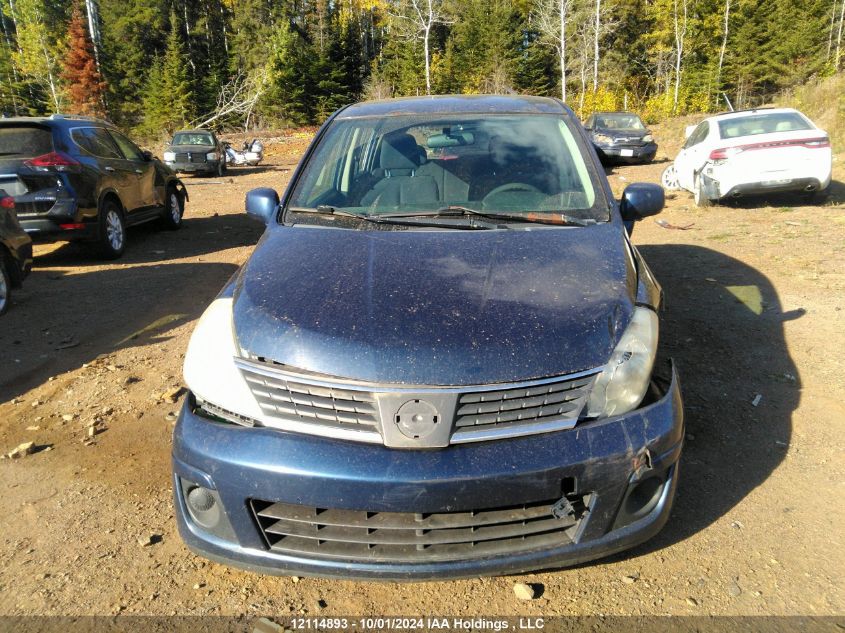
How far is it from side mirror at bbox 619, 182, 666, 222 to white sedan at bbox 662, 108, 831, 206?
25.7 ft

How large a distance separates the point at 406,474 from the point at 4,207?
6.26 metres

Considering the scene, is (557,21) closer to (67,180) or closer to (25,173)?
(67,180)

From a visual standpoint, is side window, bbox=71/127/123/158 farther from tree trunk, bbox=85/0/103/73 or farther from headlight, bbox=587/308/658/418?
tree trunk, bbox=85/0/103/73

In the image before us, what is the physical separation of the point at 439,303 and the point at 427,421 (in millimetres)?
495

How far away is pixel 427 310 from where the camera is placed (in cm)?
239

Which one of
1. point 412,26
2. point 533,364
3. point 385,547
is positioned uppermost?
point 412,26

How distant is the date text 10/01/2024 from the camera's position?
7.49 ft

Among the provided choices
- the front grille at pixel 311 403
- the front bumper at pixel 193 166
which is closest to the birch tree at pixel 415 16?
the front bumper at pixel 193 166

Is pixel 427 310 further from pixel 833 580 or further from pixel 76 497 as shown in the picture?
pixel 76 497

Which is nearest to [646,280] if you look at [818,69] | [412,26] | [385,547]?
[385,547]

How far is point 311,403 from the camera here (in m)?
2.20

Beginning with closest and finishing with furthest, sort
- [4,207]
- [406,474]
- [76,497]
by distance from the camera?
[406,474], [76,497], [4,207]

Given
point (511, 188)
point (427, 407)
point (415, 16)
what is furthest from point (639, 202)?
point (415, 16)

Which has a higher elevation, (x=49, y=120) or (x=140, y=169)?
(x=49, y=120)
